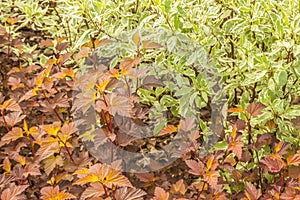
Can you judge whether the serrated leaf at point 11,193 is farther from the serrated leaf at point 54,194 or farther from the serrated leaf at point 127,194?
the serrated leaf at point 127,194

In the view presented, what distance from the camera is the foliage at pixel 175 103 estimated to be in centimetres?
199

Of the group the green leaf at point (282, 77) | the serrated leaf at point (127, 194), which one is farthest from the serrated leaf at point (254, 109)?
the serrated leaf at point (127, 194)

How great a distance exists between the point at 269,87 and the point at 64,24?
1358 millimetres

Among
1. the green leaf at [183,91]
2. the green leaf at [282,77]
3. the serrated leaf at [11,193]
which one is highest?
the green leaf at [282,77]

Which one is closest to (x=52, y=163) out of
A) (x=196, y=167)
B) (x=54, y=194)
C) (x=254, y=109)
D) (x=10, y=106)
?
(x=54, y=194)

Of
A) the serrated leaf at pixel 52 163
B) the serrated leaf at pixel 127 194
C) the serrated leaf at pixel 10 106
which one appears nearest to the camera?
the serrated leaf at pixel 127 194

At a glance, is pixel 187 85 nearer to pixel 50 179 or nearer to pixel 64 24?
pixel 50 179

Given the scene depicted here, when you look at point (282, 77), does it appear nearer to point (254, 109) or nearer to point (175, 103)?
point (254, 109)

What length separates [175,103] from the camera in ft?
8.07

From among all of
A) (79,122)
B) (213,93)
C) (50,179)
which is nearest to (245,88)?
(213,93)

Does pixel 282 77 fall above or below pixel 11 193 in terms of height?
above

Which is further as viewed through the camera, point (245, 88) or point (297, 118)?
point (245, 88)

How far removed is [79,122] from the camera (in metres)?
2.18

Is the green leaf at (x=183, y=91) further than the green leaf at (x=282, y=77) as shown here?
Yes
